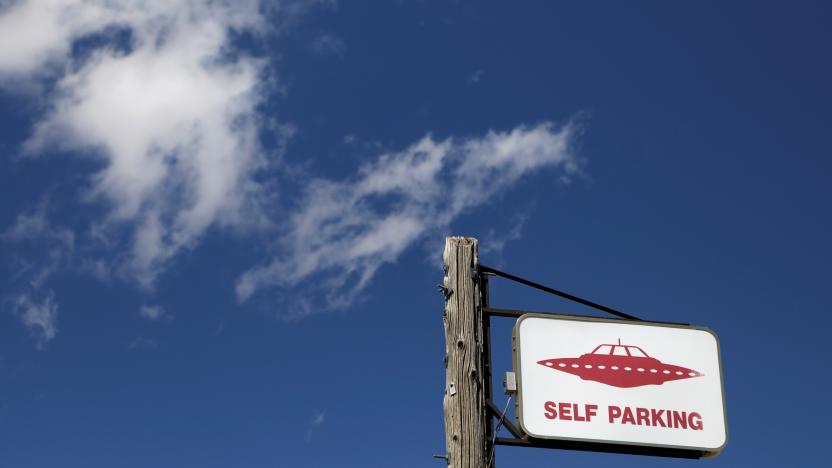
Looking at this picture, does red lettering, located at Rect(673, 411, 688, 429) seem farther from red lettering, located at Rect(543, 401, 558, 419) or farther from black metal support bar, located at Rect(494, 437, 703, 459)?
red lettering, located at Rect(543, 401, 558, 419)

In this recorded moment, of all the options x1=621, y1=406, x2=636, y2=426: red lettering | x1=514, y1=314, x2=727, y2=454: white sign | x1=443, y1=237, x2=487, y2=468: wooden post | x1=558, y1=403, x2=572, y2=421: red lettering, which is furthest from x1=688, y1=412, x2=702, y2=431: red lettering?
x1=443, y1=237, x2=487, y2=468: wooden post

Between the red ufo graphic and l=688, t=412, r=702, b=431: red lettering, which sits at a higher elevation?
the red ufo graphic

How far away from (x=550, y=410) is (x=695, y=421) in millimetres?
1522

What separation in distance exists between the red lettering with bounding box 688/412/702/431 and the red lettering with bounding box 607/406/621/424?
0.78 m

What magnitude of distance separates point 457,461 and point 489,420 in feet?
1.90

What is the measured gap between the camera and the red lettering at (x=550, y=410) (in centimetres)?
902

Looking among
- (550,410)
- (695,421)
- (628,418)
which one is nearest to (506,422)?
(550,410)

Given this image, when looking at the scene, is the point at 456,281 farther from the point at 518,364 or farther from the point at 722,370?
the point at 722,370

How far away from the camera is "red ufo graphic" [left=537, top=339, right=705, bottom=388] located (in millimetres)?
9297

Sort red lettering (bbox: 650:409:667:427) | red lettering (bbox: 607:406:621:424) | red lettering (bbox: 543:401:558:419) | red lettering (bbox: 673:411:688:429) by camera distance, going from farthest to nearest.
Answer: red lettering (bbox: 673:411:688:429) < red lettering (bbox: 650:409:667:427) < red lettering (bbox: 607:406:621:424) < red lettering (bbox: 543:401:558:419)

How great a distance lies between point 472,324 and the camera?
9.03 metres

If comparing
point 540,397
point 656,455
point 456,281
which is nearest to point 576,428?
point 540,397

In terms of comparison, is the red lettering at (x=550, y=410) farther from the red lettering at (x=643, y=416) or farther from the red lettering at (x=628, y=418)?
the red lettering at (x=643, y=416)

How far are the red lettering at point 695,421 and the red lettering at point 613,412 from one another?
78cm
